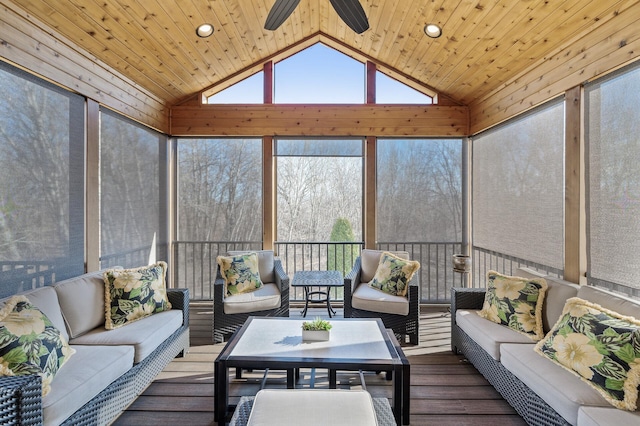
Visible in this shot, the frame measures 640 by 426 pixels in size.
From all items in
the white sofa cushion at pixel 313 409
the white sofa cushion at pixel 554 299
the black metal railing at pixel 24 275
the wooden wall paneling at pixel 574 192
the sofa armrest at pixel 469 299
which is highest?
the wooden wall paneling at pixel 574 192

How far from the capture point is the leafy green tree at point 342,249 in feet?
16.5

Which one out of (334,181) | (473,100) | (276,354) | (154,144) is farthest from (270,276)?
(473,100)

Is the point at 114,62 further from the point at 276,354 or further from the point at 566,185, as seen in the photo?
the point at 566,185

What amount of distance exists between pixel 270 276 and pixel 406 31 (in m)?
3.22

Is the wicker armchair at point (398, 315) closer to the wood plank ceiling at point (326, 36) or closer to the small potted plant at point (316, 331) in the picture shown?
the small potted plant at point (316, 331)

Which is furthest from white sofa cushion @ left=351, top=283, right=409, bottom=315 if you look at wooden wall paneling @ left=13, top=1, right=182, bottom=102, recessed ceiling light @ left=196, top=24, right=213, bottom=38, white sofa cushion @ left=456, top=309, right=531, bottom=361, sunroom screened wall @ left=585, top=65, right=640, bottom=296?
wooden wall paneling @ left=13, top=1, right=182, bottom=102

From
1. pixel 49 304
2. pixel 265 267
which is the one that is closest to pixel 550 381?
pixel 265 267

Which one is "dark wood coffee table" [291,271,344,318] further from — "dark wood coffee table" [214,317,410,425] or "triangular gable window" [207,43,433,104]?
"triangular gable window" [207,43,433,104]

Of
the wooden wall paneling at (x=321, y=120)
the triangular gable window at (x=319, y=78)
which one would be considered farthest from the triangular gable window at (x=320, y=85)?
the wooden wall paneling at (x=321, y=120)

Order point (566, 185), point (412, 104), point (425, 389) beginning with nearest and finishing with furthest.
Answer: point (425, 389) → point (566, 185) → point (412, 104)

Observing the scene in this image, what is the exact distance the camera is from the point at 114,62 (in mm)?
3467

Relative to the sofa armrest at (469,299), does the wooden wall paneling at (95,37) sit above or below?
above

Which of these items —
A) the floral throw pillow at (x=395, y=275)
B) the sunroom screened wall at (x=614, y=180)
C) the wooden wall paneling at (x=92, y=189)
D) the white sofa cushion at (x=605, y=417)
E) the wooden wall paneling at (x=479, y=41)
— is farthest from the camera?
the floral throw pillow at (x=395, y=275)

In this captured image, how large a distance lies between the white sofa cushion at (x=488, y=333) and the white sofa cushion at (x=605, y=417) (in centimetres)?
83
